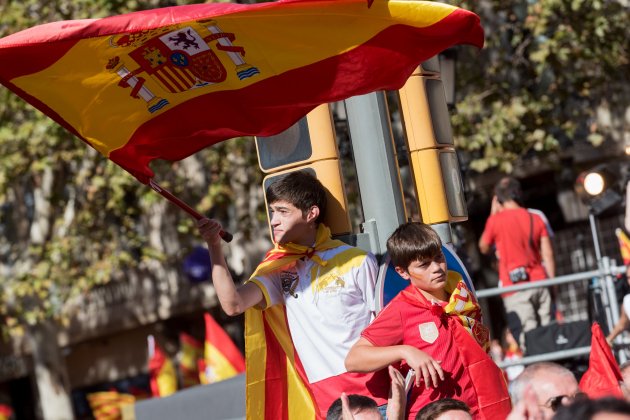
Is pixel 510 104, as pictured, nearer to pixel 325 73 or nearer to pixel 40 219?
pixel 40 219

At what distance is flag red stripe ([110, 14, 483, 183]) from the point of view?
5.75 m

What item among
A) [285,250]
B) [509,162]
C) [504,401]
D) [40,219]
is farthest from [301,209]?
[40,219]

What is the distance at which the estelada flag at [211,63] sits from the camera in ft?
18.3

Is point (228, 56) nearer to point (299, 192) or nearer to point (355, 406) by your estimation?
point (299, 192)

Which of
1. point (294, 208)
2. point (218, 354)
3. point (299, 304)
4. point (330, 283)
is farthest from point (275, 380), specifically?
point (218, 354)

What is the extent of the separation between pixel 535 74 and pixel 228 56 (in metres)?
13.6

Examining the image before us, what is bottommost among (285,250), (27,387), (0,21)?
(27,387)

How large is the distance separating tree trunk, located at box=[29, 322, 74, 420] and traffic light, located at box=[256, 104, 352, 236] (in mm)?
17819

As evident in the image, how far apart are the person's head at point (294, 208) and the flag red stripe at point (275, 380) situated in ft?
1.40

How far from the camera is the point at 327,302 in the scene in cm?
596

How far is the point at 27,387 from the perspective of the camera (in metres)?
33.1

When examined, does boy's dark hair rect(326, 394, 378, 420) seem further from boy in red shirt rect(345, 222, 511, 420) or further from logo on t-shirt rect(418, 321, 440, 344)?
logo on t-shirt rect(418, 321, 440, 344)

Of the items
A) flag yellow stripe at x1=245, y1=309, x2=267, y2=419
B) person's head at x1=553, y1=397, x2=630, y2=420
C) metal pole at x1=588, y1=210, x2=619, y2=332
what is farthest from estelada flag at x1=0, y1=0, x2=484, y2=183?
metal pole at x1=588, y1=210, x2=619, y2=332

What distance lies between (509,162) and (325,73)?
1198cm
